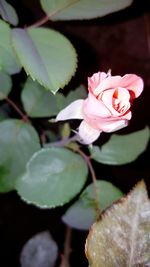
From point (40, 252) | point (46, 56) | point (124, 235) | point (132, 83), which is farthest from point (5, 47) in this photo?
point (40, 252)

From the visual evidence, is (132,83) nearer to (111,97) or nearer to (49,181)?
(111,97)

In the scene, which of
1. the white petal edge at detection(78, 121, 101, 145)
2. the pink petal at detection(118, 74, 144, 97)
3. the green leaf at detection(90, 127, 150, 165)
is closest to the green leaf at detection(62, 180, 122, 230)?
the green leaf at detection(90, 127, 150, 165)

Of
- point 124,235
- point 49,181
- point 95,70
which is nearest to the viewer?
point 124,235

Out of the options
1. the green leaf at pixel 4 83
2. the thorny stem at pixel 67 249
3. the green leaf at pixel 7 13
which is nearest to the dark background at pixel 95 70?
the thorny stem at pixel 67 249

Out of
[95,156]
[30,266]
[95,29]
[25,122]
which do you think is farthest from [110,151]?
[95,29]

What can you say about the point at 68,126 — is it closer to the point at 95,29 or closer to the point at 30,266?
the point at 30,266

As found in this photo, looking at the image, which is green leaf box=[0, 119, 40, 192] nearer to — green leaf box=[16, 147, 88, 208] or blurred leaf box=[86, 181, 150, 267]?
green leaf box=[16, 147, 88, 208]
